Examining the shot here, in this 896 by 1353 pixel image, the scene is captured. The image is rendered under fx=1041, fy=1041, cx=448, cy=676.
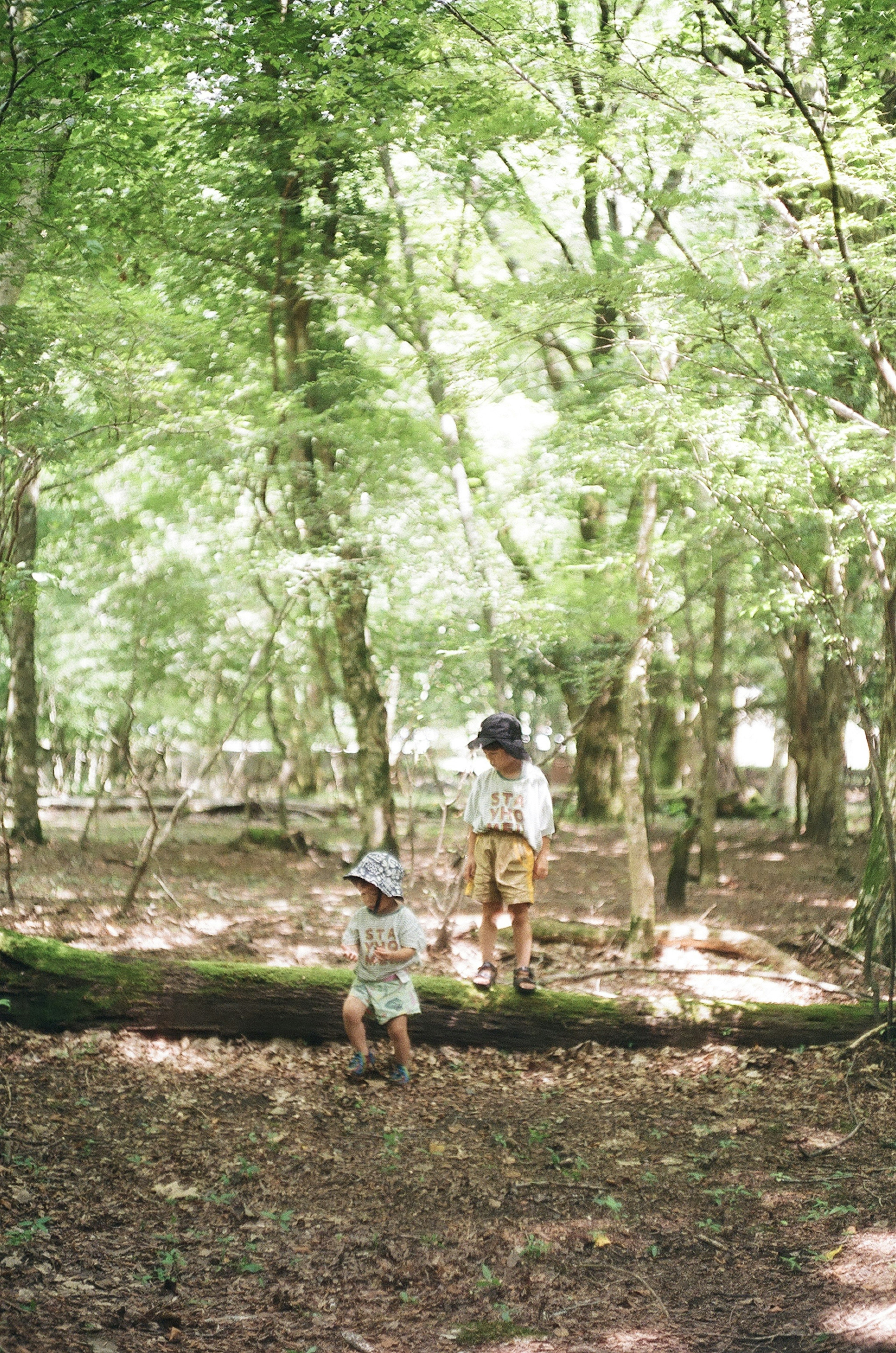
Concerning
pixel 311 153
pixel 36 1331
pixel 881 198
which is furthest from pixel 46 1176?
pixel 311 153

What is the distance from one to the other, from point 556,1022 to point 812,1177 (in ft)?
5.82

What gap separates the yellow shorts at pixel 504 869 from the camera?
19.3ft

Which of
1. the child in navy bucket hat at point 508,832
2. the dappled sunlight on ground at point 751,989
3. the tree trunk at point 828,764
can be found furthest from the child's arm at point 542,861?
the tree trunk at point 828,764

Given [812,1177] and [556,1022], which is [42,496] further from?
[812,1177]

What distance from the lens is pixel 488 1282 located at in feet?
12.7

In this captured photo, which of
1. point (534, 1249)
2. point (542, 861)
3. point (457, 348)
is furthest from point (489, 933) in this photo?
point (457, 348)

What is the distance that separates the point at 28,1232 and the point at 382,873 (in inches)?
88.4

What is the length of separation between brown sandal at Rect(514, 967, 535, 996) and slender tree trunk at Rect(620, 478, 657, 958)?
186 centimetres

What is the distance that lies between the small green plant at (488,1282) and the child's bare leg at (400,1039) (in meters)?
1.78

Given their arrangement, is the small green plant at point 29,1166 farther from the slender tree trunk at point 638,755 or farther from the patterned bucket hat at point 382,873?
the slender tree trunk at point 638,755

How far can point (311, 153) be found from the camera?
28.5 ft

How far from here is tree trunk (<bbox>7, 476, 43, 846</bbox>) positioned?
11.6 metres

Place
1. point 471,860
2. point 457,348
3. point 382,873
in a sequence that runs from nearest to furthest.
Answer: point 382,873 → point 471,860 → point 457,348

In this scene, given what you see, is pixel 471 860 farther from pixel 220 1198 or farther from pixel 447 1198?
pixel 220 1198
